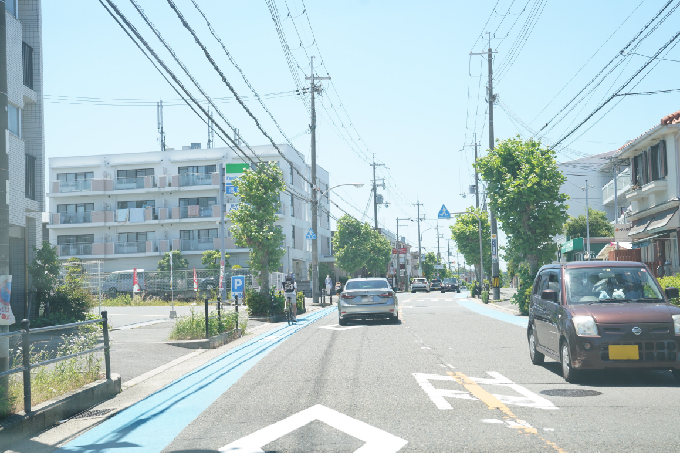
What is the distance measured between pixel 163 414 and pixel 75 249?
5352 cm

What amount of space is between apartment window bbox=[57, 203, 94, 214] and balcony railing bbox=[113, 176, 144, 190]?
3.08 metres

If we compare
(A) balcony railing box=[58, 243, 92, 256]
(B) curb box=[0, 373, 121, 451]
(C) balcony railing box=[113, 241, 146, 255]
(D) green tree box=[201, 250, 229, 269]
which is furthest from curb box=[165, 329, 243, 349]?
(A) balcony railing box=[58, 243, 92, 256]

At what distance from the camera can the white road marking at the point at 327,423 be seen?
6.29m

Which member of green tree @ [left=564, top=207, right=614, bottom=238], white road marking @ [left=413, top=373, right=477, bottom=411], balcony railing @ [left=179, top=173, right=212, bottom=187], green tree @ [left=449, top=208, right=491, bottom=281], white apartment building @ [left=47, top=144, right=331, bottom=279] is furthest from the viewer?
green tree @ [left=449, top=208, right=491, bottom=281]

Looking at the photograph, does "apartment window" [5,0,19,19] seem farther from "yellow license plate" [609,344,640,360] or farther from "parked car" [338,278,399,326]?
"yellow license plate" [609,344,640,360]

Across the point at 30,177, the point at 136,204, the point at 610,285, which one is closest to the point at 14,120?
the point at 30,177

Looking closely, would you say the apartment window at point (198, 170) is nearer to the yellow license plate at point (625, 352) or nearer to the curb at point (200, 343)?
the curb at point (200, 343)

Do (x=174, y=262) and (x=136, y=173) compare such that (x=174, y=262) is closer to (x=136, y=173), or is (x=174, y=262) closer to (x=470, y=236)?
(x=136, y=173)

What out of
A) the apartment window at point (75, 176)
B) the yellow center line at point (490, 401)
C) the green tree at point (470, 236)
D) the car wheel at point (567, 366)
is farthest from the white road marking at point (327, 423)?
the green tree at point (470, 236)

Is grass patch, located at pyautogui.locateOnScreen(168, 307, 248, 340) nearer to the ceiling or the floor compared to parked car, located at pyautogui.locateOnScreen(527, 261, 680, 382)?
nearer to the floor

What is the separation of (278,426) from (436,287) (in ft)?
262

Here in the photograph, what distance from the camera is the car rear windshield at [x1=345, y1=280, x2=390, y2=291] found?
23.3 m

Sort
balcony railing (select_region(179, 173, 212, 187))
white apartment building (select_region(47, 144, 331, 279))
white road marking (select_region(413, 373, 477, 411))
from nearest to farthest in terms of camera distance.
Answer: white road marking (select_region(413, 373, 477, 411)), white apartment building (select_region(47, 144, 331, 279)), balcony railing (select_region(179, 173, 212, 187))

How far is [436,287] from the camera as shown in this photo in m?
85.8
